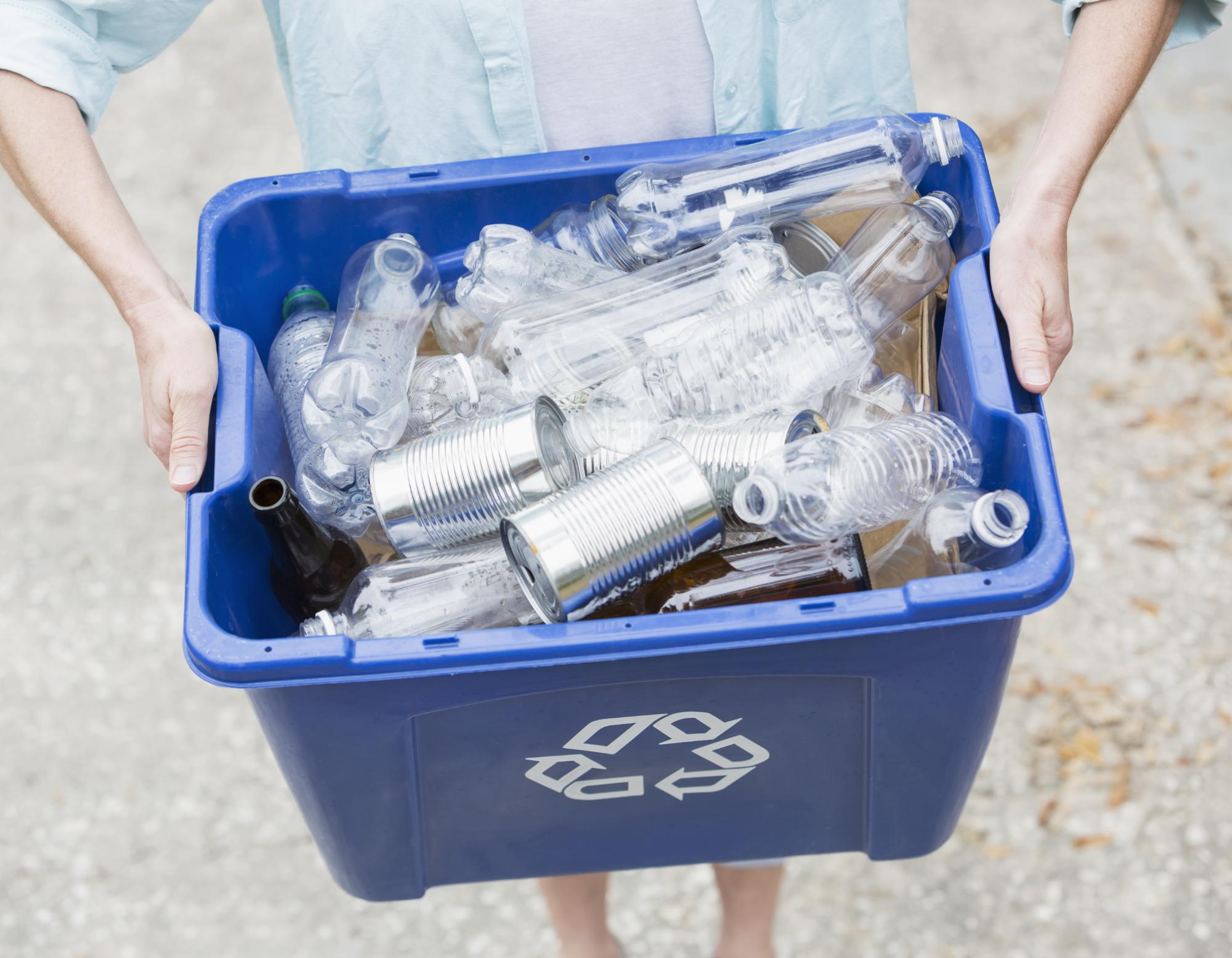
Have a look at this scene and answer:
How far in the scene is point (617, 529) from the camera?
1.05 meters

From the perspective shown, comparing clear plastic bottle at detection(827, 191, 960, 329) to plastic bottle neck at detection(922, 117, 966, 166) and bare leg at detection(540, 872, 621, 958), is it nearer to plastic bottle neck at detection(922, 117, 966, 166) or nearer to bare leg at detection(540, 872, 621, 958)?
plastic bottle neck at detection(922, 117, 966, 166)

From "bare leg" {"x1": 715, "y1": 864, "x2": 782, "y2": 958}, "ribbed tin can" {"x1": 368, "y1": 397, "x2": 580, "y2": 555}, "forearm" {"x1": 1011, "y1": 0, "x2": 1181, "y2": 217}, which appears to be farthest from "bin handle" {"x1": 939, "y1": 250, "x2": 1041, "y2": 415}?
"bare leg" {"x1": 715, "y1": 864, "x2": 782, "y2": 958}

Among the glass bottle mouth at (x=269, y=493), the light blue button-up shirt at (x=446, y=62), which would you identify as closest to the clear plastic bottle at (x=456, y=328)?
the light blue button-up shirt at (x=446, y=62)

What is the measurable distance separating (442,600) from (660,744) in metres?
0.26

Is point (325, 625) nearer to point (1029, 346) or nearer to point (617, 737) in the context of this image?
point (617, 737)

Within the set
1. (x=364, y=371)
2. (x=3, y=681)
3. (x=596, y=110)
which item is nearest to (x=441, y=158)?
(x=596, y=110)

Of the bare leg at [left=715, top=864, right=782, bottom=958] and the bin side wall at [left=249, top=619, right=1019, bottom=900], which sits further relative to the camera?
the bare leg at [left=715, top=864, right=782, bottom=958]

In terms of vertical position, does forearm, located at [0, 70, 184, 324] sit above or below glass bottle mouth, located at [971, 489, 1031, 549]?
above

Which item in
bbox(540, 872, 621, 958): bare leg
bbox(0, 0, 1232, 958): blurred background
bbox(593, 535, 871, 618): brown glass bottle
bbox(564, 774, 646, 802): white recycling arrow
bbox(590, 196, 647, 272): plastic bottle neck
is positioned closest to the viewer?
bbox(593, 535, 871, 618): brown glass bottle

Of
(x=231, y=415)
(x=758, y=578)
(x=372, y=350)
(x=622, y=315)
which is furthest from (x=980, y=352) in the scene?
(x=231, y=415)

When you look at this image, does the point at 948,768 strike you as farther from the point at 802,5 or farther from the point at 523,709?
the point at 802,5

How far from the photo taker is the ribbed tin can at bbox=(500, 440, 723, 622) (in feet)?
3.42

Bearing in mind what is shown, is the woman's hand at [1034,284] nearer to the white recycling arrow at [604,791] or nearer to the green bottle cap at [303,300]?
the white recycling arrow at [604,791]

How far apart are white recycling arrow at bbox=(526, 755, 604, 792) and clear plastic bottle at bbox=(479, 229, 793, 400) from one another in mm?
388
